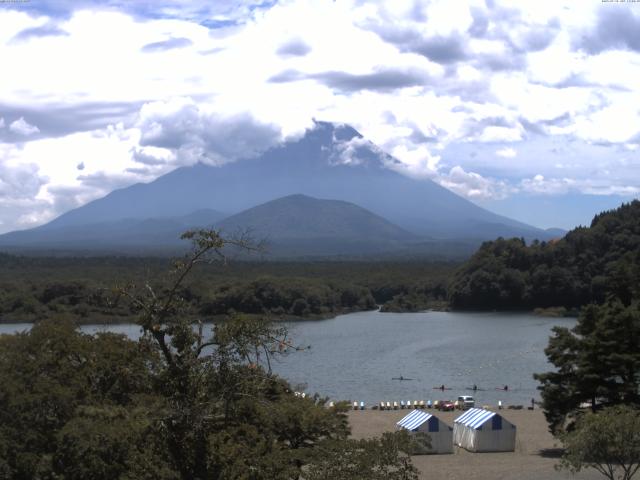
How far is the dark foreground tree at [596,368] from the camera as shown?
68.6ft

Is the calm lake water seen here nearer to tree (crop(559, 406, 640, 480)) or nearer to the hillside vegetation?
the hillside vegetation

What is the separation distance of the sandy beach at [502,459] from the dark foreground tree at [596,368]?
1053 millimetres

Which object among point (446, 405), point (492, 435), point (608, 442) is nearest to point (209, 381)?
point (608, 442)

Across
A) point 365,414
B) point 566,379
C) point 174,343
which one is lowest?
point 365,414

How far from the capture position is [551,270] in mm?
70625

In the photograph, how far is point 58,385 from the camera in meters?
12.0

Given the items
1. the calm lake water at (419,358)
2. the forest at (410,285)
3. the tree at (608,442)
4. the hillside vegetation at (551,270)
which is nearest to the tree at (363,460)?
the tree at (608,442)

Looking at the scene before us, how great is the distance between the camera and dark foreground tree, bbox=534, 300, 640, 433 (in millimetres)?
20922

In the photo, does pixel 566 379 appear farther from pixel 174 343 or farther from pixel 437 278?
pixel 437 278

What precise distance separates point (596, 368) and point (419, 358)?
22.4 meters

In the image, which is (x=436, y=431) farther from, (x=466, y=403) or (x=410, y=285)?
(x=410, y=285)

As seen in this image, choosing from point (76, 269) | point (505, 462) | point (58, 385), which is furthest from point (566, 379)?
point (76, 269)

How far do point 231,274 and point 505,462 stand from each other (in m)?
60.2

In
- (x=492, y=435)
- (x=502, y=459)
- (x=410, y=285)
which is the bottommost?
(x=502, y=459)
